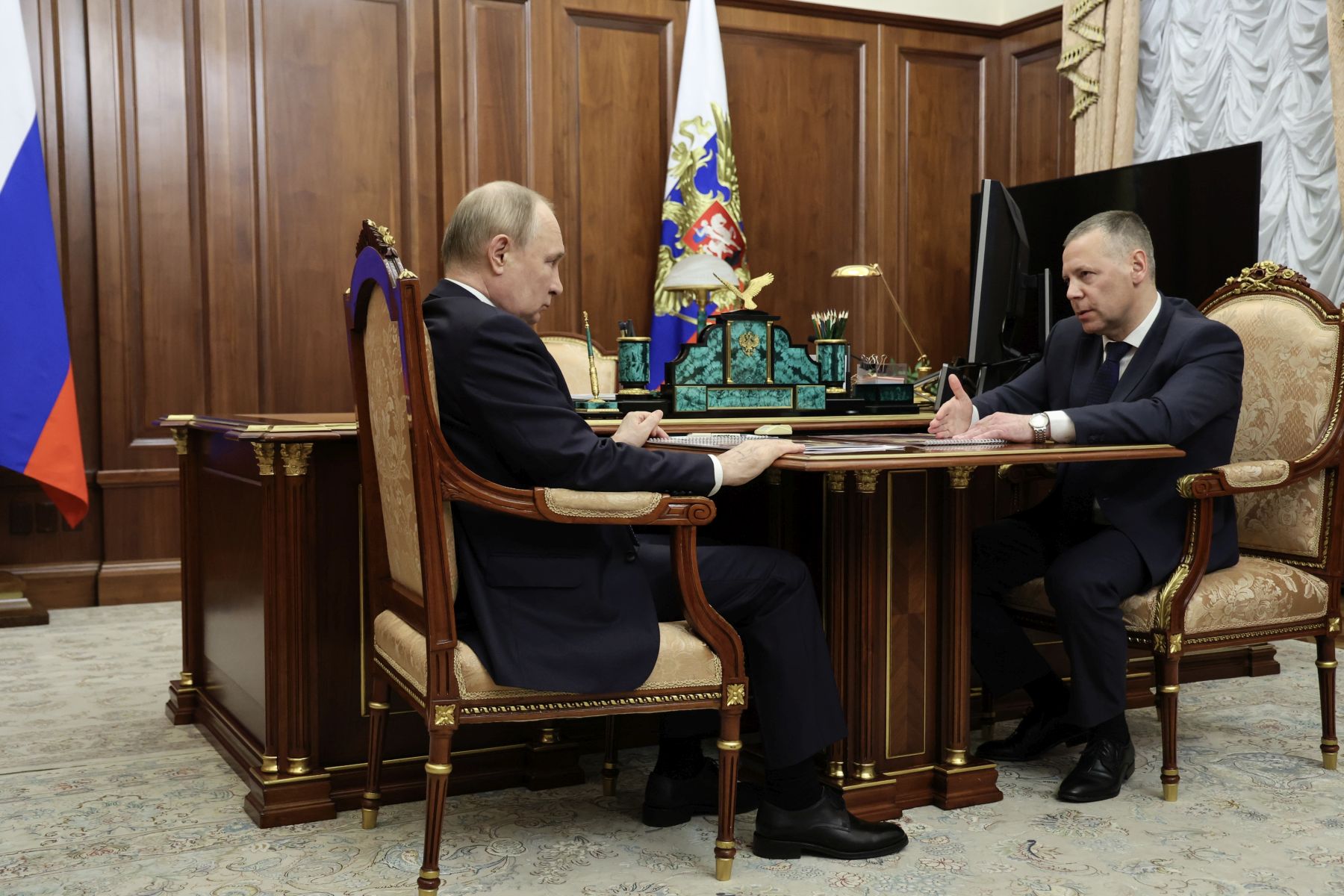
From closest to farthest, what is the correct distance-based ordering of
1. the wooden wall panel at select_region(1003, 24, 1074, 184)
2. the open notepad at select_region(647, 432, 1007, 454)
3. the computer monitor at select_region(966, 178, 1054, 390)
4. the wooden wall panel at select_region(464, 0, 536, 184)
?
the open notepad at select_region(647, 432, 1007, 454), the computer monitor at select_region(966, 178, 1054, 390), the wooden wall panel at select_region(464, 0, 536, 184), the wooden wall panel at select_region(1003, 24, 1074, 184)

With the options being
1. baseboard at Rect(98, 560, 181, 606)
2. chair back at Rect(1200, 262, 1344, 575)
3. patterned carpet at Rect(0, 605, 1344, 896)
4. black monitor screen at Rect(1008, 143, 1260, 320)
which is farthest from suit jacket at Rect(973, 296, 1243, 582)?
baseboard at Rect(98, 560, 181, 606)

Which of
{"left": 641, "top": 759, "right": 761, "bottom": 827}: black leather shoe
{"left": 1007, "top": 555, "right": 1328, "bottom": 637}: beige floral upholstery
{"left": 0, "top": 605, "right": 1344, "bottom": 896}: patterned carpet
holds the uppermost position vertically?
{"left": 1007, "top": 555, "right": 1328, "bottom": 637}: beige floral upholstery

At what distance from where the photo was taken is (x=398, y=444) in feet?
7.37

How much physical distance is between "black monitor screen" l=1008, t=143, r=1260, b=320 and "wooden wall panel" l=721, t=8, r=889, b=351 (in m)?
1.10

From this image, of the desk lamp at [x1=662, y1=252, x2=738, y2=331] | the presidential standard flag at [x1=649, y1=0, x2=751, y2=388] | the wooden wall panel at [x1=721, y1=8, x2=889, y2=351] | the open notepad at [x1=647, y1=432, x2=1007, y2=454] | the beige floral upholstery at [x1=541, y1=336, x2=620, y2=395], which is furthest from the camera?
the wooden wall panel at [x1=721, y1=8, x2=889, y2=351]

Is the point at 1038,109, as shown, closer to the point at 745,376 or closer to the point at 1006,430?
the point at 745,376

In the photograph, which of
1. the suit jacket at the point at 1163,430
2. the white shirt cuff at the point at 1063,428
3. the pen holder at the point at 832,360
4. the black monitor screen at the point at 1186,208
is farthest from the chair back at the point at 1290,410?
the black monitor screen at the point at 1186,208

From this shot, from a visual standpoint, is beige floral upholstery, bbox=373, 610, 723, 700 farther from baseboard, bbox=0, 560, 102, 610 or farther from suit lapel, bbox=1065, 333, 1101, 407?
baseboard, bbox=0, 560, 102, 610

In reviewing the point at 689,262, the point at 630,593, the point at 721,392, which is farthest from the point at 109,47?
the point at 630,593

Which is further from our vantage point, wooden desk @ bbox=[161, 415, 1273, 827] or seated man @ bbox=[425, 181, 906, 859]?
wooden desk @ bbox=[161, 415, 1273, 827]

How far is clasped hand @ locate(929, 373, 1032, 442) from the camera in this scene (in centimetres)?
278

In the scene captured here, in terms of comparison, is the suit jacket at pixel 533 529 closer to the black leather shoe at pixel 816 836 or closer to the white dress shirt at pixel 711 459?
the white dress shirt at pixel 711 459

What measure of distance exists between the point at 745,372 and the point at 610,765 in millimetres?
1188

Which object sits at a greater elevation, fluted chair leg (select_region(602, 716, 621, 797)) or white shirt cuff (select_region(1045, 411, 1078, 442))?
white shirt cuff (select_region(1045, 411, 1078, 442))
